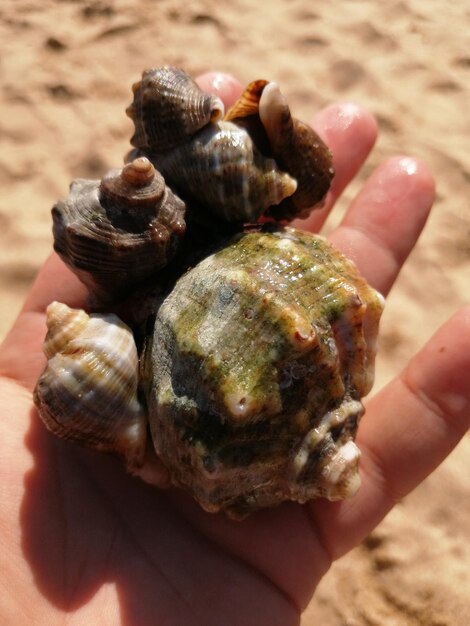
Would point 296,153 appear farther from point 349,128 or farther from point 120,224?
point 349,128

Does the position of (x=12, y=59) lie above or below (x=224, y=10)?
below

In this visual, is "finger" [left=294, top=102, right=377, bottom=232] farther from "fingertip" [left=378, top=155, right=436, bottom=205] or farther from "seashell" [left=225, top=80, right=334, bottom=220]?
"seashell" [left=225, top=80, right=334, bottom=220]

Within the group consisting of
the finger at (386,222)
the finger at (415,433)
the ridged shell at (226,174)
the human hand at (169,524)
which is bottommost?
the human hand at (169,524)

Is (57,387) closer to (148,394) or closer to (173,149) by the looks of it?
(148,394)

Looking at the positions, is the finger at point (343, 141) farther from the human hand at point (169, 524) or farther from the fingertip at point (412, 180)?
the human hand at point (169, 524)

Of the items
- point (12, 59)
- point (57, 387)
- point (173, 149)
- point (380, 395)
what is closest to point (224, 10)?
point (12, 59)

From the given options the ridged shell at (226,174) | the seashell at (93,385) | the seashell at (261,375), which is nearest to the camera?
the seashell at (261,375)

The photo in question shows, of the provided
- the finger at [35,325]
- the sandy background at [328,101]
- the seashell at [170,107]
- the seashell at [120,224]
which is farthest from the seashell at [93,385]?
the sandy background at [328,101]
